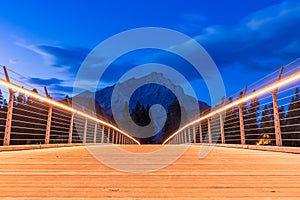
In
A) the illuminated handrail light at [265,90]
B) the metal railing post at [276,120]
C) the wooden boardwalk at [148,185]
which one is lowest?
the wooden boardwalk at [148,185]

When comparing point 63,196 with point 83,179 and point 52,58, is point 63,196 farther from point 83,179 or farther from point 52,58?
point 52,58

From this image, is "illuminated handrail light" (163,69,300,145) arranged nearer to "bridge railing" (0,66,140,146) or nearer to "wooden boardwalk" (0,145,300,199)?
"wooden boardwalk" (0,145,300,199)

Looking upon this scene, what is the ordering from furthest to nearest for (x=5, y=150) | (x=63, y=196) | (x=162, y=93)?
(x=162, y=93) < (x=5, y=150) < (x=63, y=196)

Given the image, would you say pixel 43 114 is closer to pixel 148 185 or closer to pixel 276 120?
pixel 148 185

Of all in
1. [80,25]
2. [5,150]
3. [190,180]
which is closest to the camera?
[190,180]

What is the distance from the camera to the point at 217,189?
1.56 metres

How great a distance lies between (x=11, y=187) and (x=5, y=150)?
11.3 ft

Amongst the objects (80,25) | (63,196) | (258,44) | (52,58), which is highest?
(258,44)

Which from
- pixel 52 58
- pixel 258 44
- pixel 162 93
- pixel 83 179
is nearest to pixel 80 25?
pixel 52 58

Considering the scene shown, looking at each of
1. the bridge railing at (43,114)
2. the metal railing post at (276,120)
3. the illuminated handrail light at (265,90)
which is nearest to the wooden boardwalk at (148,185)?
the bridge railing at (43,114)

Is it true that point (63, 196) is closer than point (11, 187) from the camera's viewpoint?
Yes

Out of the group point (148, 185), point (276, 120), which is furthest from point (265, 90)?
point (148, 185)

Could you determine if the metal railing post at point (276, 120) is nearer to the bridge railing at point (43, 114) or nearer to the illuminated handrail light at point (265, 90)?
the illuminated handrail light at point (265, 90)

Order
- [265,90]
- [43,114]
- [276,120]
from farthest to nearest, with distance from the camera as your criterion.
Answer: [43,114]
[265,90]
[276,120]
